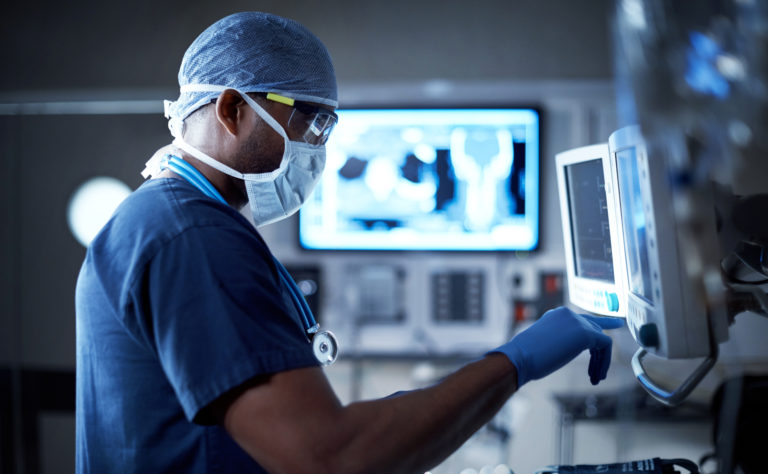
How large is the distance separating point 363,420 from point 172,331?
25cm

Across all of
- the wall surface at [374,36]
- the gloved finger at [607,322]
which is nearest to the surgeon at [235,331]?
the gloved finger at [607,322]

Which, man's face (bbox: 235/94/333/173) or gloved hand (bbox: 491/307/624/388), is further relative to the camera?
man's face (bbox: 235/94/333/173)

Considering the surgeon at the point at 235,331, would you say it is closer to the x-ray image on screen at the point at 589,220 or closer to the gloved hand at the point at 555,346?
the gloved hand at the point at 555,346

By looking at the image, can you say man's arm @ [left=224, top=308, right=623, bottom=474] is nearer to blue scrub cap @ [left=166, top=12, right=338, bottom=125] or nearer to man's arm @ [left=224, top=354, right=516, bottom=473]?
man's arm @ [left=224, top=354, right=516, bottom=473]

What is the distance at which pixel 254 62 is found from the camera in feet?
3.36

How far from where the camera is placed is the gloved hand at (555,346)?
89 centimetres

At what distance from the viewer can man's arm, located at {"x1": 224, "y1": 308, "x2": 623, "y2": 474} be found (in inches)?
27.7

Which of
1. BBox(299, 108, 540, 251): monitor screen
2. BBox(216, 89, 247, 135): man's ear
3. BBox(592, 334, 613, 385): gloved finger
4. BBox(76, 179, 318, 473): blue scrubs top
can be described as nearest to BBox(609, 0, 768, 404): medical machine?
BBox(592, 334, 613, 385): gloved finger

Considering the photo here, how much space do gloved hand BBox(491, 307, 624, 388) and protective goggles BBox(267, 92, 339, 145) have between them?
480 mm

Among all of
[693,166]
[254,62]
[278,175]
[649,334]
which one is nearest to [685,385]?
[649,334]

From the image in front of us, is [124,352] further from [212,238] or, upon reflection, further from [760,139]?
[760,139]

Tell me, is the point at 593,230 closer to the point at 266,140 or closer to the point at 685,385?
the point at 685,385

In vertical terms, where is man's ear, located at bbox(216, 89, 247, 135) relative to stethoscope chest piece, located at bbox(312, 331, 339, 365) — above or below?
above

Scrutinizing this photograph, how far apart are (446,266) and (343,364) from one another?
2.09 feet
